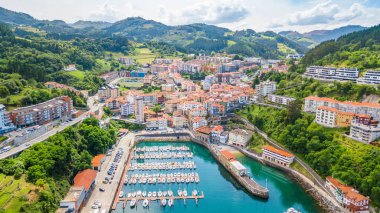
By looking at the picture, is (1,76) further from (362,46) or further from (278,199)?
(362,46)

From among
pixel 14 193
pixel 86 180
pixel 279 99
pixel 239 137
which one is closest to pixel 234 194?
pixel 239 137

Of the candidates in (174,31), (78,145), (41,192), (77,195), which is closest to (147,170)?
(78,145)

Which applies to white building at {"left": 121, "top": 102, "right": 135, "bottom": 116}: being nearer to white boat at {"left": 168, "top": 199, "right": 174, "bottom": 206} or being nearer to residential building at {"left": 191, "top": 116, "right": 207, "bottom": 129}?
residential building at {"left": 191, "top": 116, "right": 207, "bottom": 129}

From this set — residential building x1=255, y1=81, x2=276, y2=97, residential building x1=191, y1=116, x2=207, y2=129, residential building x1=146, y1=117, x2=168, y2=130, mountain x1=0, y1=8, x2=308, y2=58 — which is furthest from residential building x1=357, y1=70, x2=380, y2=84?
mountain x1=0, y1=8, x2=308, y2=58

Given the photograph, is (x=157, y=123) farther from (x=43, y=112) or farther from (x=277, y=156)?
(x=277, y=156)

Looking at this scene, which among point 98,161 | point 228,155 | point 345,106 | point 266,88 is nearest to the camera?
point 98,161

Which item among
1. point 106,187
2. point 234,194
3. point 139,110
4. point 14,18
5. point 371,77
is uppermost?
point 14,18
